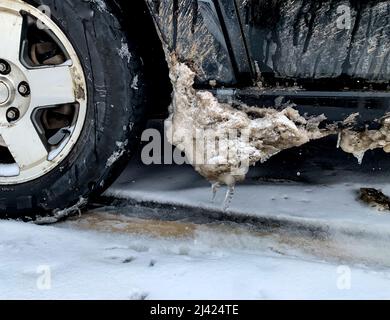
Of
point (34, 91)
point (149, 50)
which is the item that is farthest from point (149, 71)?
point (34, 91)

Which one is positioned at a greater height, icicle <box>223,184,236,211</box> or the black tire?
the black tire

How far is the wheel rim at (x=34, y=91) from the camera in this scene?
6.02 ft

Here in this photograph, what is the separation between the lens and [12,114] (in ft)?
6.26

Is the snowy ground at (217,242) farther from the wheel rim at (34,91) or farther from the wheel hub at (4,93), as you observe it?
the wheel hub at (4,93)

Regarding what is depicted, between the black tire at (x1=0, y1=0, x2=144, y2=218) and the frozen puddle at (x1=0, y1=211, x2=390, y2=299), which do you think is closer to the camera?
the frozen puddle at (x1=0, y1=211, x2=390, y2=299)

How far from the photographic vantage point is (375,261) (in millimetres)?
1715

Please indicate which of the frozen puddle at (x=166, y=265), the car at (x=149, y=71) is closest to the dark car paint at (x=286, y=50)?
the car at (x=149, y=71)

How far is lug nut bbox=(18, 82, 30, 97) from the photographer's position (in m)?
1.88

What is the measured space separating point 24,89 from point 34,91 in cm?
5

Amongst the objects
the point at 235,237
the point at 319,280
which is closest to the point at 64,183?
the point at 235,237

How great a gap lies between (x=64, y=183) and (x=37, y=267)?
36 cm

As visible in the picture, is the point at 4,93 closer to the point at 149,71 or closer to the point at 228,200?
the point at 149,71

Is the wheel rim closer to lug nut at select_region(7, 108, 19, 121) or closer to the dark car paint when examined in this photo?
lug nut at select_region(7, 108, 19, 121)

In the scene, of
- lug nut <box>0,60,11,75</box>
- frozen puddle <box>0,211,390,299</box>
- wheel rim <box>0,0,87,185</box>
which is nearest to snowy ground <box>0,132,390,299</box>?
frozen puddle <box>0,211,390,299</box>
